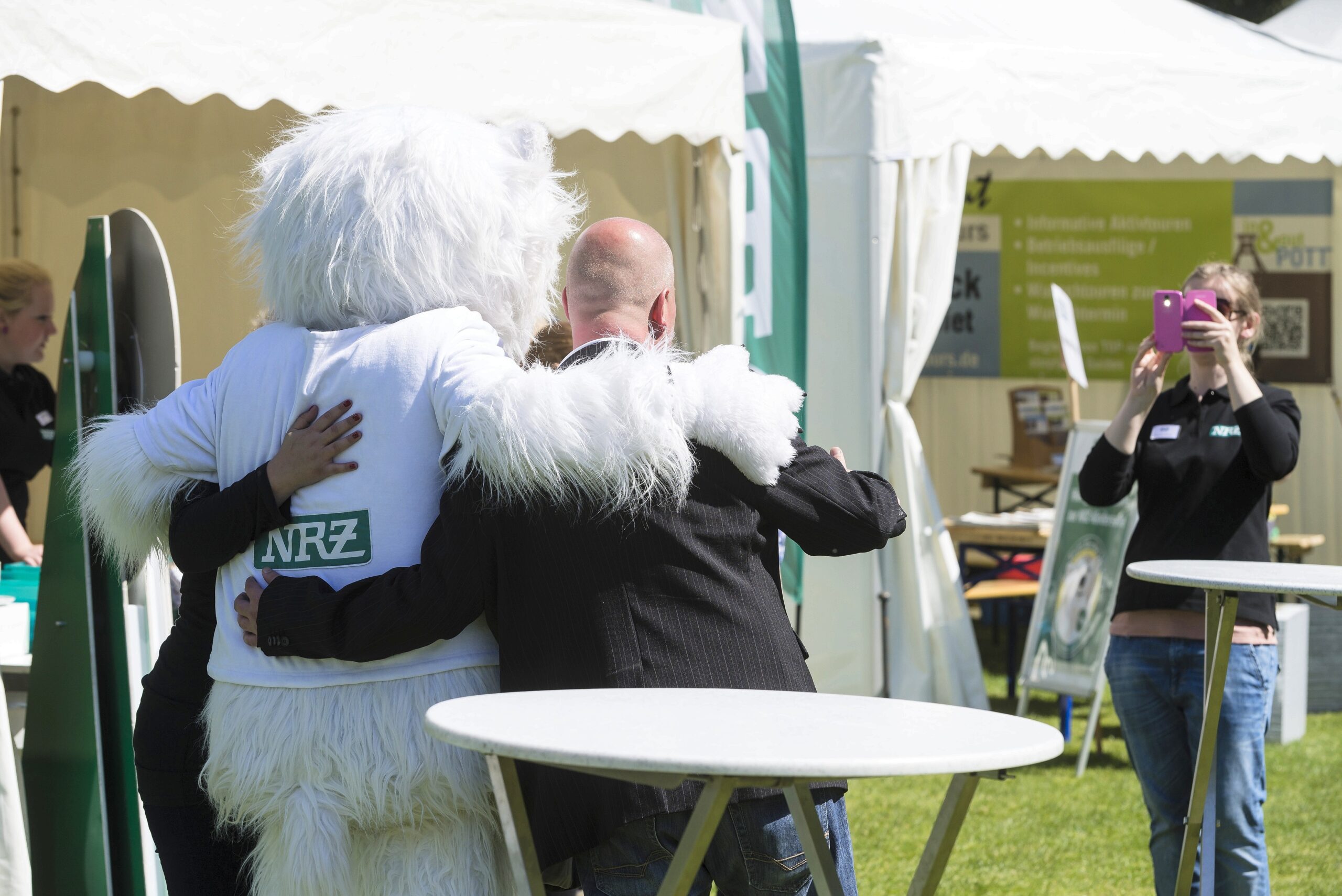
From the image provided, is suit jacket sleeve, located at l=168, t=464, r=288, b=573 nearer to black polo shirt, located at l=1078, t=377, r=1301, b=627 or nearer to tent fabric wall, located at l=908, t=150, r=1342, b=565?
black polo shirt, located at l=1078, t=377, r=1301, b=627

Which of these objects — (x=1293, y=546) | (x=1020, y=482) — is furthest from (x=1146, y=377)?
(x=1020, y=482)

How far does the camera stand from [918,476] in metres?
5.30

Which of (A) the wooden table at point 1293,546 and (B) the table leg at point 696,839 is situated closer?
(B) the table leg at point 696,839

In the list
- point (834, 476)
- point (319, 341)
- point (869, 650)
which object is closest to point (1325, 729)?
point (869, 650)

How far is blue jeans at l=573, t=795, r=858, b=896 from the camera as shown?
1.68 m

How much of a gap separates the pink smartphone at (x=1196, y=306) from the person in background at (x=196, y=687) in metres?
1.95

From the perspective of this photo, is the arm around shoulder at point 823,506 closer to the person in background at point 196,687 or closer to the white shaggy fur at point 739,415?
the white shaggy fur at point 739,415

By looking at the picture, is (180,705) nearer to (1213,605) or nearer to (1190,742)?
(1213,605)

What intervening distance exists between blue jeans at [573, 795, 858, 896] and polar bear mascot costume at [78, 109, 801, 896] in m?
0.19

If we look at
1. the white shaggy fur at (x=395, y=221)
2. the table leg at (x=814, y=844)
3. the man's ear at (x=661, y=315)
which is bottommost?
the table leg at (x=814, y=844)

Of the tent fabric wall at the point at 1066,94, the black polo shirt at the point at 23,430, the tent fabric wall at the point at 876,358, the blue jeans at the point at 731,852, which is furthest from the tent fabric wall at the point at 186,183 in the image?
the blue jeans at the point at 731,852

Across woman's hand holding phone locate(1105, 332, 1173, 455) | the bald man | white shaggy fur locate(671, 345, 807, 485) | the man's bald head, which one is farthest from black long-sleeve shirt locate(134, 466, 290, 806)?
woman's hand holding phone locate(1105, 332, 1173, 455)

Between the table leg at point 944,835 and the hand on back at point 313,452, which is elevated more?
the hand on back at point 313,452

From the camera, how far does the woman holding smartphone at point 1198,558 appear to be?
8.95 ft
